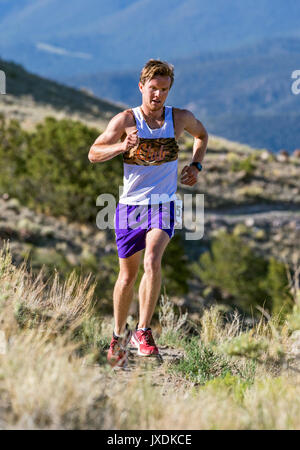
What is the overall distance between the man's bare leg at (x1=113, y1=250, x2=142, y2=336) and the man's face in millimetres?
1014

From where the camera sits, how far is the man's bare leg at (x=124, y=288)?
167 inches

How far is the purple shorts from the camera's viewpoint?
419cm

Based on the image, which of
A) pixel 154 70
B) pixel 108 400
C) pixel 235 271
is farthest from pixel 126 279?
pixel 235 271

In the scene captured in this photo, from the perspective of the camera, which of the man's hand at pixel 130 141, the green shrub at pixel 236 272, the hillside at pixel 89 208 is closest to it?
the man's hand at pixel 130 141

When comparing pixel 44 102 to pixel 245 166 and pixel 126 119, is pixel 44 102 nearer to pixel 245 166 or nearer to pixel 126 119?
pixel 245 166

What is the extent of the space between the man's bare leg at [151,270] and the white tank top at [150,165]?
24 cm

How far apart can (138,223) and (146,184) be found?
0.28m

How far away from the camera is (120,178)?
24344mm

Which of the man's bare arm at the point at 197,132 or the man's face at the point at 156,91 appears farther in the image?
the man's bare arm at the point at 197,132

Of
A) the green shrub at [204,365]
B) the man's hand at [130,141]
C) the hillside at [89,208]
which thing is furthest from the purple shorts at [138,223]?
the hillside at [89,208]

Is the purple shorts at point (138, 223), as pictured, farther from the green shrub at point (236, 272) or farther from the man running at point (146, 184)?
the green shrub at point (236, 272)

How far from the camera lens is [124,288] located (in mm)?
4293

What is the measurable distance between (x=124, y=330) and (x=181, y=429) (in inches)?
66.3

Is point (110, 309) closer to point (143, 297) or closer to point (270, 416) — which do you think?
point (143, 297)
